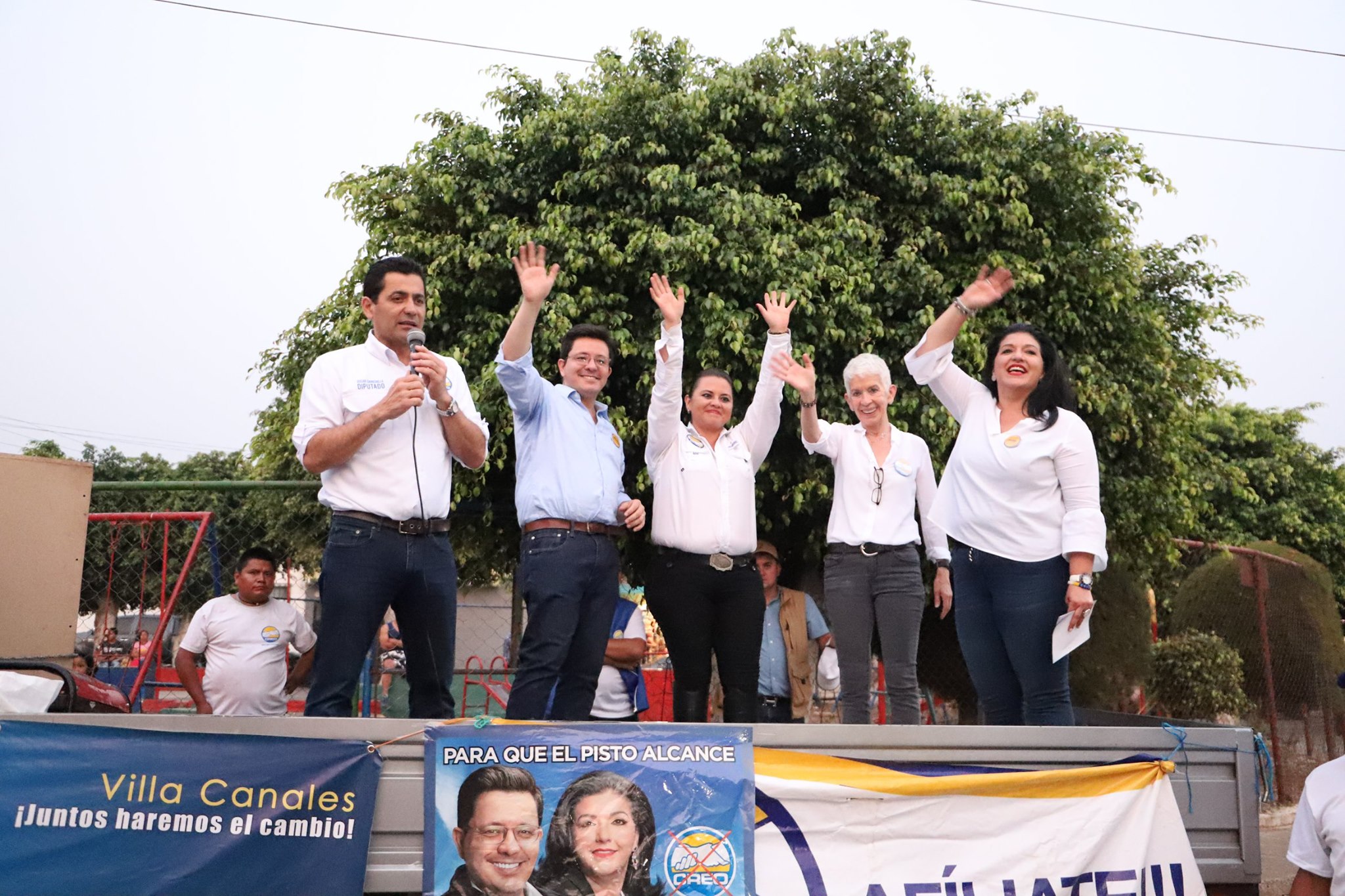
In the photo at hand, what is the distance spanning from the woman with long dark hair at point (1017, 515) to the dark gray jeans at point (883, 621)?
1.21 feet

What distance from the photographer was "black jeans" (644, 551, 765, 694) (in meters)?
3.86

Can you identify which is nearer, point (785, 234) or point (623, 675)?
point (623, 675)

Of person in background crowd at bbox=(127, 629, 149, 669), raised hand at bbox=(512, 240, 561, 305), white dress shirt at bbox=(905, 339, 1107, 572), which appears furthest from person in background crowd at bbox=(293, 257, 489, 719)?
person in background crowd at bbox=(127, 629, 149, 669)

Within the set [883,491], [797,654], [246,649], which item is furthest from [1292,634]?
[246,649]

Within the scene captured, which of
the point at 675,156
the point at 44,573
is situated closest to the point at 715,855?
the point at 44,573

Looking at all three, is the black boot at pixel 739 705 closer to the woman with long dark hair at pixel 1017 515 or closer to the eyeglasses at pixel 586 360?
the woman with long dark hair at pixel 1017 515

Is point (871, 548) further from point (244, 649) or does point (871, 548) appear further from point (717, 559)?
point (244, 649)

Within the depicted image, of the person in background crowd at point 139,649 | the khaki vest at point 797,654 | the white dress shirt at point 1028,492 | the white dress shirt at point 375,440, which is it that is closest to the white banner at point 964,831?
the white dress shirt at point 1028,492

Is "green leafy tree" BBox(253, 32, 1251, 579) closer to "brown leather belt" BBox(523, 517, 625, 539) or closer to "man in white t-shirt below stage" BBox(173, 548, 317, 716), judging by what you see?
"man in white t-shirt below stage" BBox(173, 548, 317, 716)

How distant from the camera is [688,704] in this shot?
12.6 ft

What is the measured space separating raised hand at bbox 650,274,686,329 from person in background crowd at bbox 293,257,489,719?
0.81 metres

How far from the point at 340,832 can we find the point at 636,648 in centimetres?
208

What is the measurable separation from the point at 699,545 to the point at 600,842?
4.16ft

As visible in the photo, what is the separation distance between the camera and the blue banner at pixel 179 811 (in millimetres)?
2711
